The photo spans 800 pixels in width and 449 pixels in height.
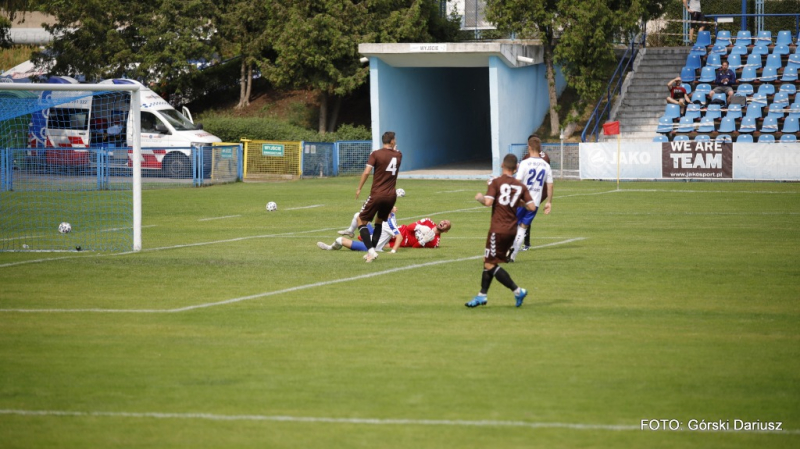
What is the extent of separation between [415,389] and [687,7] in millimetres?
40110

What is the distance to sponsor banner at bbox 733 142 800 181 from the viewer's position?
33562 millimetres

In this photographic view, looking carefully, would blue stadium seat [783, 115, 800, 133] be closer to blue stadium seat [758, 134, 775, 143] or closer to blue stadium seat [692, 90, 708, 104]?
blue stadium seat [758, 134, 775, 143]

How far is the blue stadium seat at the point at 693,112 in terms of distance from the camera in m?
38.5

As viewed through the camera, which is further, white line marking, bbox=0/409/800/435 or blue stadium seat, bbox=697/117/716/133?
blue stadium seat, bbox=697/117/716/133

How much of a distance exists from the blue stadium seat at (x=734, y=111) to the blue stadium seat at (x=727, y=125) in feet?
1.08

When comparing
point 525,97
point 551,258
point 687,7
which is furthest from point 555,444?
point 687,7

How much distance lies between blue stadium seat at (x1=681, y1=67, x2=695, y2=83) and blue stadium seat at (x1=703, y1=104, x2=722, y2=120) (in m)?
2.84

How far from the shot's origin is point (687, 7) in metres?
44.8

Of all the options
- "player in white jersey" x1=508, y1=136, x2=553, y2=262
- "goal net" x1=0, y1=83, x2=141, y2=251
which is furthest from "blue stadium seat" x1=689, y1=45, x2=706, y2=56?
"player in white jersey" x1=508, y1=136, x2=553, y2=262

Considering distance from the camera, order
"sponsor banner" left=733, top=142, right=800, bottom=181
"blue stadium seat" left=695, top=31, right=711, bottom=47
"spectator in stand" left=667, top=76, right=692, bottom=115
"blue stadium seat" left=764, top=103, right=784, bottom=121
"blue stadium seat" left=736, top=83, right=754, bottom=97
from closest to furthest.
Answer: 1. "sponsor banner" left=733, top=142, right=800, bottom=181
2. "blue stadium seat" left=764, top=103, right=784, bottom=121
3. "blue stadium seat" left=736, top=83, right=754, bottom=97
4. "spectator in stand" left=667, top=76, right=692, bottom=115
5. "blue stadium seat" left=695, top=31, right=711, bottom=47

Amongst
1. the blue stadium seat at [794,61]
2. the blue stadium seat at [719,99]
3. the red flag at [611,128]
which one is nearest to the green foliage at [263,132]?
the red flag at [611,128]

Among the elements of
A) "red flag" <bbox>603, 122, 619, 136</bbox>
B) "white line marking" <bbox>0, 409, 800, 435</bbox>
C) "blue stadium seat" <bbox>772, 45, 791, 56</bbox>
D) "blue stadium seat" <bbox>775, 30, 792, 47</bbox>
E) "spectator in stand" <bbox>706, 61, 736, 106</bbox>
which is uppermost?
"blue stadium seat" <bbox>775, 30, 792, 47</bbox>

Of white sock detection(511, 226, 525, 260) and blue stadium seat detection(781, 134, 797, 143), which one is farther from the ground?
blue stadium seat detection(781, 134, 797, 143)

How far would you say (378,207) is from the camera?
16109 millimetres
